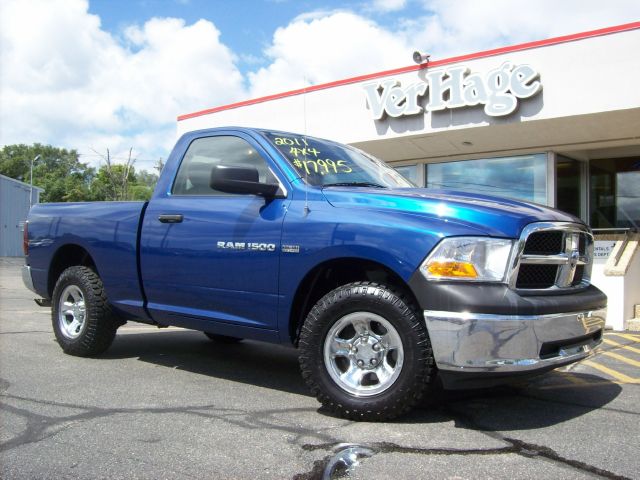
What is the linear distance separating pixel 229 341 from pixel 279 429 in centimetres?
333

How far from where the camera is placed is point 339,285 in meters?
4.32

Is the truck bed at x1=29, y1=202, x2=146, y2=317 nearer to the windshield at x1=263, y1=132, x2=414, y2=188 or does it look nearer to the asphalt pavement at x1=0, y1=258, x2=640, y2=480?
the asphalt pavement at x1=0, y1=258, x2=640, y2=480

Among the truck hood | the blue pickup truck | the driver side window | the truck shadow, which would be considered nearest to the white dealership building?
the truck shadow

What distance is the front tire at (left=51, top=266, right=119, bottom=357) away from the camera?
18.4 ft

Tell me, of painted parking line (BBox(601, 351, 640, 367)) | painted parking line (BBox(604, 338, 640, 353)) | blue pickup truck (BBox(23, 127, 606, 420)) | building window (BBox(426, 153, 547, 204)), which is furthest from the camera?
building window (BBox(426, 153, 547, 204))

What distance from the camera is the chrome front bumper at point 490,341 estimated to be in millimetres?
3461

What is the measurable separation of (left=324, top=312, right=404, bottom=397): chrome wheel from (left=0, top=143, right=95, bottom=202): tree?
8157cm

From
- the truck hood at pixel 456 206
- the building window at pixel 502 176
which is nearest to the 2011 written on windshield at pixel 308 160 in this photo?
the truck hood at pixel 456 206

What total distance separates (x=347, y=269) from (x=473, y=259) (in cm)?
98

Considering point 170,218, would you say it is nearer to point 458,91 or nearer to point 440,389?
point 440,389

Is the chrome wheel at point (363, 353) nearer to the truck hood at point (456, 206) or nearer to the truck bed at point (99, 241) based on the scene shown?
the truck hood at point (456, 206)

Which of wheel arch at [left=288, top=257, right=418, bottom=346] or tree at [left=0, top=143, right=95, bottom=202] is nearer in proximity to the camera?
wheel arch at [left=288, top=257, right=418, bottom=346]

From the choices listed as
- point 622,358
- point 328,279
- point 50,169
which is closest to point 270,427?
point 328,279

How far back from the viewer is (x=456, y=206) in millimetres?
3744
